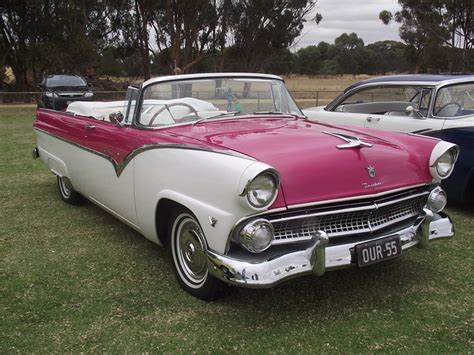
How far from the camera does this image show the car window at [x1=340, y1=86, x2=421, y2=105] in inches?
233

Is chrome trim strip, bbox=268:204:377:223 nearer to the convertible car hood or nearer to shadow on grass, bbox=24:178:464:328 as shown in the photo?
the convertible car hood

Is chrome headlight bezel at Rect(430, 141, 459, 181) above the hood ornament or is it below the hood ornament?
below

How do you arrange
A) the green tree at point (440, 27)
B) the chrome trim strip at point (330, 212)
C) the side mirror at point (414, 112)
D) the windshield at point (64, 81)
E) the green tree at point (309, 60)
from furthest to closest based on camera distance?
the green tree at point (309, 60) → the green tree at point (440, 27) → the windshield at point (64, 81) → the side mirror at point (414, 112) → the chrome trim strip at point (330, 212)

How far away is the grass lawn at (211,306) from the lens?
2.83 m

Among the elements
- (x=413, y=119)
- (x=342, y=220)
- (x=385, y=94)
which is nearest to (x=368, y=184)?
(x=342, y=220)

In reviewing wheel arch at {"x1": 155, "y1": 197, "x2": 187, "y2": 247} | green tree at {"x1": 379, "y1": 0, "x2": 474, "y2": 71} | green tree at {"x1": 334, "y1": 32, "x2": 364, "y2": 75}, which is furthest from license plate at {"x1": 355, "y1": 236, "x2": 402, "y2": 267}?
green tree at {"x1": 334, "y1": 32, "x2": 364, "y2": 75}

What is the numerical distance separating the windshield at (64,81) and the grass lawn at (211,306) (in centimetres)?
1469

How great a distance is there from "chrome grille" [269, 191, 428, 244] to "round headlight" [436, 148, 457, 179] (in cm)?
31

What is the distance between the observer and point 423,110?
5625mm

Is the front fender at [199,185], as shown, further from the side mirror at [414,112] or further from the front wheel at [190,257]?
the side mirror at [414,112]

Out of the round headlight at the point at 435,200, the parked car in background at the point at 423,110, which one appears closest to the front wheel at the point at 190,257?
the round headlight at the point at 435,200

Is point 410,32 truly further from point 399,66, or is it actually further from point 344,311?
point 344,311

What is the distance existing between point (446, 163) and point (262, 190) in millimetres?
1549

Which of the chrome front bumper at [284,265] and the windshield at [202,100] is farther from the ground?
the windshield at [202,100]
